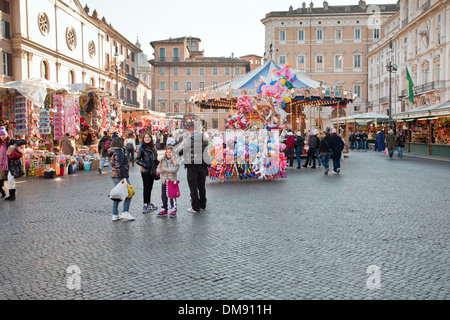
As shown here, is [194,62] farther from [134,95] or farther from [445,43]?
[445,43]

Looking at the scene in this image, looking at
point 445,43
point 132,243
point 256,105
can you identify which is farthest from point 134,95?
point 132,243

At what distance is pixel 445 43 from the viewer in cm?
3588

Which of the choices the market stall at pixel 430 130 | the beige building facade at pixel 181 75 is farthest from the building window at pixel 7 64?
the beige building facade at pixel 181 75

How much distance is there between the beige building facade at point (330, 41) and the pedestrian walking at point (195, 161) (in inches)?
2097

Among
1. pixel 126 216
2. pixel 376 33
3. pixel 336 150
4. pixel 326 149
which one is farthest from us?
pixel 376 33

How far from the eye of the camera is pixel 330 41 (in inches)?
2368

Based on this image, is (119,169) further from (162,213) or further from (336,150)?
(336,150)

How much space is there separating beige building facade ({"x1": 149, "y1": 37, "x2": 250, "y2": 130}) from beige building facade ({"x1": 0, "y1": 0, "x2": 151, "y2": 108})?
17.5 metres

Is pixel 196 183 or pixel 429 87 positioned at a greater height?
pixel 429 87

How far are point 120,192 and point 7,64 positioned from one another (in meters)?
25.1

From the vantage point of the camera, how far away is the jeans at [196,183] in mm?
8258

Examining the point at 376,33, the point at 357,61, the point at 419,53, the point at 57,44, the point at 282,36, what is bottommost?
the point at 57,44

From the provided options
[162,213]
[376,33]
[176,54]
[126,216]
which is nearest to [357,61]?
[376,33]

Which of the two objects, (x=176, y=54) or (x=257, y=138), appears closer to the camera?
(x=257, y=138)
